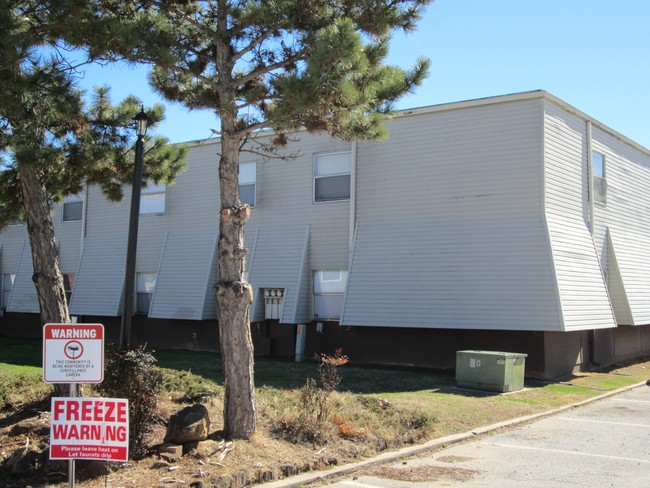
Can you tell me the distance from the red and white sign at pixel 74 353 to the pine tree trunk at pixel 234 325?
254 cm

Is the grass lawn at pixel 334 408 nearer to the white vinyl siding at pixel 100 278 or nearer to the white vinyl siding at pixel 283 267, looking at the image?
the white vinyl siding at pixel 283 267

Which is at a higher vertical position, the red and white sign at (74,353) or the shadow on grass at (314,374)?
the red and white sign at (74,353)

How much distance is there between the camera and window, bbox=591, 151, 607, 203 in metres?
20.3

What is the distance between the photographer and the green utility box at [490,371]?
1459cm

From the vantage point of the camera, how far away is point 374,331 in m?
19.0

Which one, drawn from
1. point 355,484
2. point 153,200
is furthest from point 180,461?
point 153,200

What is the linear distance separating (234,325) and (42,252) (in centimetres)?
264

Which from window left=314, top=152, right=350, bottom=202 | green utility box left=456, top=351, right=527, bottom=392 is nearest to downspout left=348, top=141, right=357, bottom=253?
window left=314, top=152, right=350, bottom=202

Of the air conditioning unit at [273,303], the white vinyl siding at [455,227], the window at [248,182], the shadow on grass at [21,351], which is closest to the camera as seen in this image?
the white vinyl siding at [455,227]

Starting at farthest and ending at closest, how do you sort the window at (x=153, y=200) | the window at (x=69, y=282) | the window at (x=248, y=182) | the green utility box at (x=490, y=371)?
1. the window at (x=69, y=282)
2. the window at (x=153, y=200)
3. the window at (x=248, y=182)
4. the green utility box at (x=490, y=371)

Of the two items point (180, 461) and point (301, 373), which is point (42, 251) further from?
point (301, 373)

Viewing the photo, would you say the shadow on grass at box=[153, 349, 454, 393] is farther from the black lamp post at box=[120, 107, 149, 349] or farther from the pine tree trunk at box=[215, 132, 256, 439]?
the pine tree trunk at box=[215, 132, 256, 439]

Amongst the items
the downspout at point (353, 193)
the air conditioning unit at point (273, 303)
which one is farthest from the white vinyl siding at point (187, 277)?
the downspout at point (353, 193)

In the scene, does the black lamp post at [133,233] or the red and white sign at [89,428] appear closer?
the red and white sign at [89,428]
